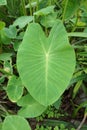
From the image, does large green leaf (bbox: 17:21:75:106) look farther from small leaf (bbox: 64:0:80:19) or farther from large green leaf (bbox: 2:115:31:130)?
small leaf (bbox: 64:0:80:19)

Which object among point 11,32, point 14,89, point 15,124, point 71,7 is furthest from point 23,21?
point 15,124

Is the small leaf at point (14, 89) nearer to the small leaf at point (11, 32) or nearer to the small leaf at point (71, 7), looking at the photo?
the small leaf at point (11, 32)

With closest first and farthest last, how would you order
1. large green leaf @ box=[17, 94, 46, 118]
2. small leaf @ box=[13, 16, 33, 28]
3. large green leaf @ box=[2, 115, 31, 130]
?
large green leaf @ box=[2, 115, 31, 130] < large green leaf @ box=[17, 94, 46, 118] < small leaf @ box=[13, 16, 33, 28]

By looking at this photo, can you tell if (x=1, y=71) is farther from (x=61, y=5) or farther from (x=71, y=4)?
(x=61, y=5)

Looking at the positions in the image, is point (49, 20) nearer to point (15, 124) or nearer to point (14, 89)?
point (14, 89)

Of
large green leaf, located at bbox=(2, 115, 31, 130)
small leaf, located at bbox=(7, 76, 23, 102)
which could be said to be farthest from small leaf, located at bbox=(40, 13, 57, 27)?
large green leaf, located at bbox=(2, 115, 31, 130)

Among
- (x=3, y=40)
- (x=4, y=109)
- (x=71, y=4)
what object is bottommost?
(x=4, y=109)

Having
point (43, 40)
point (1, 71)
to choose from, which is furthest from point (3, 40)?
point (43, 40)

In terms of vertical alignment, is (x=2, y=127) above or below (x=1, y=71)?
below

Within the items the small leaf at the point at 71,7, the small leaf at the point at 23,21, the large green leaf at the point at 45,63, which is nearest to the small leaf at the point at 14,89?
the large green leaf at the point at 45,63
